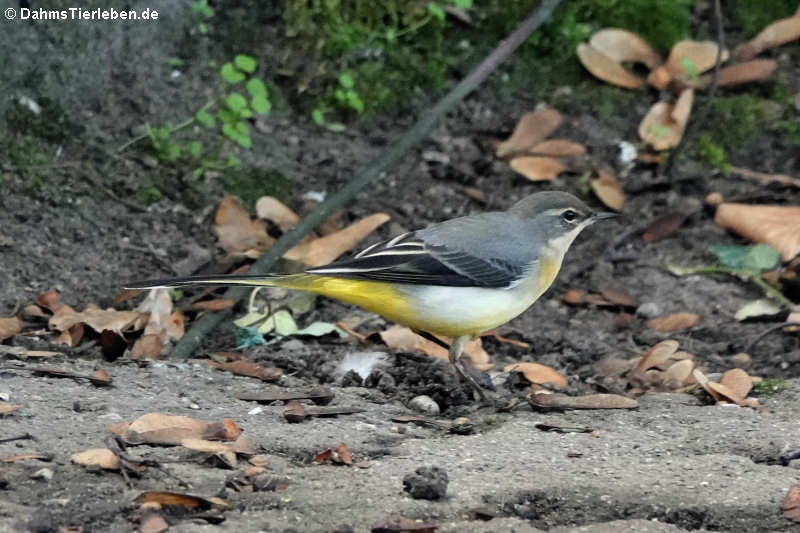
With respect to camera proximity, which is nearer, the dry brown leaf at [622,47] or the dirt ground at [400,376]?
the dirt ground at [400,376]

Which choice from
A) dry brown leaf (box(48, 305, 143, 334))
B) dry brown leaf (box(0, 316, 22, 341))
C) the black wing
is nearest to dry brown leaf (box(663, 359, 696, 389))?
the black wing

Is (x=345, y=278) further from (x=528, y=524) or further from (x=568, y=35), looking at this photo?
(x=568, y=35)

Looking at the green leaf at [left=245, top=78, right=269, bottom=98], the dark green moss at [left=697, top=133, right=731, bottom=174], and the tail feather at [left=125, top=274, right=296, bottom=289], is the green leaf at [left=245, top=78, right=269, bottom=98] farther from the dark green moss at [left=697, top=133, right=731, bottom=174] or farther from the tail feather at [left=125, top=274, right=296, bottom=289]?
the dark green moss at [left=697, top=133, right=731, bottom=174]

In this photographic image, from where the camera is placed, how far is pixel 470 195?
763cm

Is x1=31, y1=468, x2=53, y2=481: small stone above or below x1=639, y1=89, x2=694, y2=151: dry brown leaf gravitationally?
below

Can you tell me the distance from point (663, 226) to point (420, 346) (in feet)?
7.29

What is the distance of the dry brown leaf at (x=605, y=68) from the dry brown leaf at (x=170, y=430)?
5003 mm

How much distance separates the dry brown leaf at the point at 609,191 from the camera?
25.1 ft

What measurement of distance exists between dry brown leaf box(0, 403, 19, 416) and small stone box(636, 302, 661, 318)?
389cm

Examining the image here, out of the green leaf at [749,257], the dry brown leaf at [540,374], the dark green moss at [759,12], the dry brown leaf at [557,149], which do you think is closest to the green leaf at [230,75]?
the dry brown leaf at [557,149]

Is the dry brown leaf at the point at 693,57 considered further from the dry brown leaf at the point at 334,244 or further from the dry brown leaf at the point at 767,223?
the dry brown leaf at the point at 334,244

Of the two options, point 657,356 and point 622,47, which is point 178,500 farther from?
point 622,47

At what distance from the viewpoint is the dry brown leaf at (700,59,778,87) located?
27.0 feet

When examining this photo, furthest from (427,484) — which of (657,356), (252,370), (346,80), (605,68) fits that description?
(605,68)
